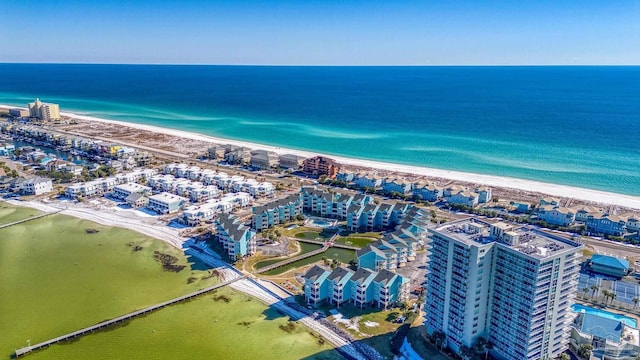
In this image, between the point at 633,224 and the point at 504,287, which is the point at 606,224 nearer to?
the point at 633,224

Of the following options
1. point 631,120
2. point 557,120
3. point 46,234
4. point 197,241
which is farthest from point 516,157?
point 46,234

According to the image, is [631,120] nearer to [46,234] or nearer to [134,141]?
→ [134,141]

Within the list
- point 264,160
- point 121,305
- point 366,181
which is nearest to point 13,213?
point 121,305

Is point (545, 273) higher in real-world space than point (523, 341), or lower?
higher

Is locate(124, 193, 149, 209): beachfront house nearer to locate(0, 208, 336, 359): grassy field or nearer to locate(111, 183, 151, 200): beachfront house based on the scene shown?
locate(111, 183, 151, 200): beachfront house

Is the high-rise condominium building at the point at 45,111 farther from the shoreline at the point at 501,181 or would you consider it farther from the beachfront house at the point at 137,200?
the beachfront house at the point at 137,200

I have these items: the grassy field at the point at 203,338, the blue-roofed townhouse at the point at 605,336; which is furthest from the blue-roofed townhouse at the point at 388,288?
the blue-roofed townhouse at the point at 605,336

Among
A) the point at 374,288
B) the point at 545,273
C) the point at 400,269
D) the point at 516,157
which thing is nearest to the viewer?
the point at 545,273

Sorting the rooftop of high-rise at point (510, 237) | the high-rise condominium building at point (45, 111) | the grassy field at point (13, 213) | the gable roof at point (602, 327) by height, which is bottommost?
the grassy field at point (13, 213)
